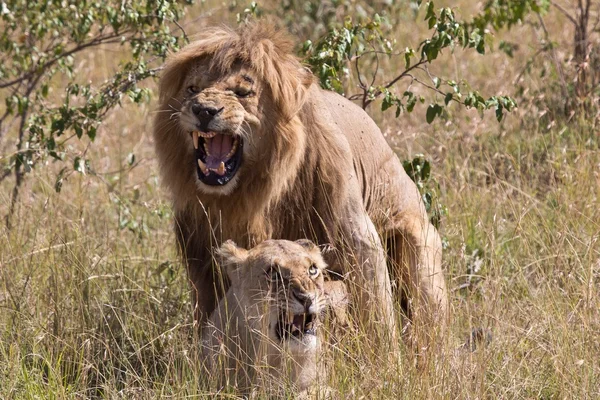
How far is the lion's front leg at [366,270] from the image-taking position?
502cm

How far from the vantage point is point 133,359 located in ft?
17.8

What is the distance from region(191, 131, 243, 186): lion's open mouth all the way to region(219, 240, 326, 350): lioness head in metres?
0.36

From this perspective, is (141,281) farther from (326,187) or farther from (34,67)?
(34,67)

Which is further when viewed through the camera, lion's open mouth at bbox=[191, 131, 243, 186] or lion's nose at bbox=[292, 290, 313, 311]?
lion's open mouth at bbox=[191, 131, 243, 186]

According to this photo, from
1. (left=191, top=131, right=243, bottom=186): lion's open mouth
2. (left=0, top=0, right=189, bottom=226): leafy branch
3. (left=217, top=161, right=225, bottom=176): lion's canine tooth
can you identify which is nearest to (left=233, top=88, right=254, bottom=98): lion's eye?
(left=191, top=131, right=243, bottom=186): lion's open mouth

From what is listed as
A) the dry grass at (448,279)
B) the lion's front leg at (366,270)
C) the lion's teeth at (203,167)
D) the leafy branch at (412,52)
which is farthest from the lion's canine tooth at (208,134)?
the leafy branch at (412,52)

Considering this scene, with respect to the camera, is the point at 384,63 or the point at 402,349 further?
the point at 384,63

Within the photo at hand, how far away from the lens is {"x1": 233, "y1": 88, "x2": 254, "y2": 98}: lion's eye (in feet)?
16.2

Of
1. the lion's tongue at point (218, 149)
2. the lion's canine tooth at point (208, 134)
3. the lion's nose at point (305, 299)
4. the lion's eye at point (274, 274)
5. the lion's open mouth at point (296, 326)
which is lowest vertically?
the lion's open mouth at point (296, 326)

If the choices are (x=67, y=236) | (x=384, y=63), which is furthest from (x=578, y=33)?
(x=67, y=236)

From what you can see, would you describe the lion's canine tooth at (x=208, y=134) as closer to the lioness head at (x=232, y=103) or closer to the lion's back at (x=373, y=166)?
the lioness head at (x=232, y=103)

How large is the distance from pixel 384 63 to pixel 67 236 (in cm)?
509

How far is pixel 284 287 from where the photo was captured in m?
4.39

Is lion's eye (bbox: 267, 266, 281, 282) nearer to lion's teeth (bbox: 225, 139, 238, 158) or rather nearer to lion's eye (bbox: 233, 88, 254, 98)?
lion's teeth (bbox: 225, 139, 238, 158)
